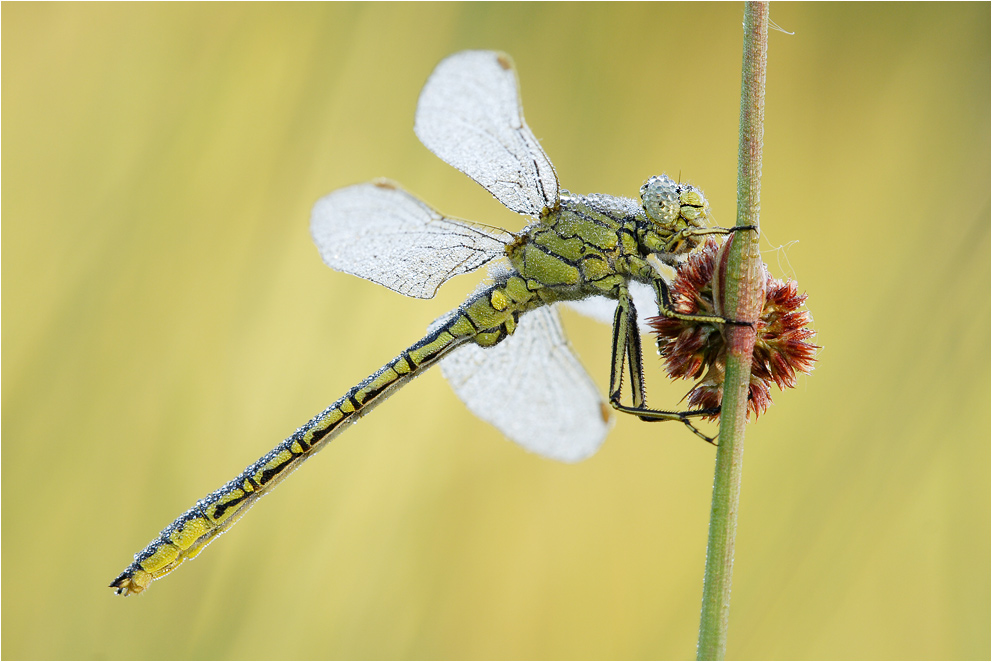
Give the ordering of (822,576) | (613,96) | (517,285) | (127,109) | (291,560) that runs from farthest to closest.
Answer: (613,96) < (127,109) < (291,560) < (822,576) < (517,285)

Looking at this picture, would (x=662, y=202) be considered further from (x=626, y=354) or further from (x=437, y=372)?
(x=437, y=372)

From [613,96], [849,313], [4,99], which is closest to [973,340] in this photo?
[849,313]

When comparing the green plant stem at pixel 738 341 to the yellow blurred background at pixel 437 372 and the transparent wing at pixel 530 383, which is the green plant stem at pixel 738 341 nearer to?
the transparent wing at pixel 530 383

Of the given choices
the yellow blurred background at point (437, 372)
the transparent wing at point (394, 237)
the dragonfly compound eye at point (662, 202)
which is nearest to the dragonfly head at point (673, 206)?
the dragonfly compound eye at point (662, 202)

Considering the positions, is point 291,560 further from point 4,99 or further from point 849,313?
point 849,313

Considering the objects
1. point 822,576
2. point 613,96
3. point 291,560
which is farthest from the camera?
point 613,96

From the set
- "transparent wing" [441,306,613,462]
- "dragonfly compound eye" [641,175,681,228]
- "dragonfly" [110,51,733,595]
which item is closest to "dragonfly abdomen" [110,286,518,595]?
"dragonfly" [110,51,733,595]
